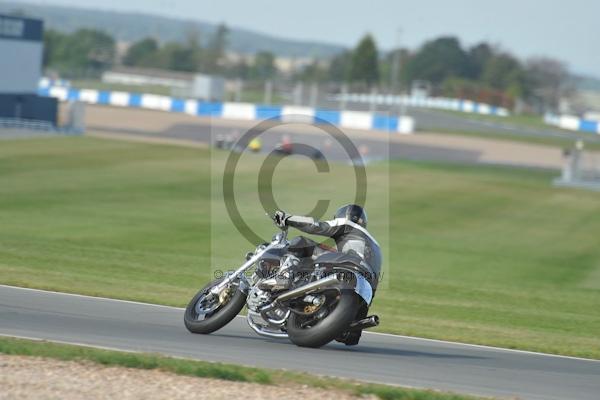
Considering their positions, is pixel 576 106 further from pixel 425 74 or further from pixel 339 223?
pixel 339 223

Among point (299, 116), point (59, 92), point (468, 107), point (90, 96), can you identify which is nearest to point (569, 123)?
point (468, 107)

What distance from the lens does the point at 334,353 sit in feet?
36.9

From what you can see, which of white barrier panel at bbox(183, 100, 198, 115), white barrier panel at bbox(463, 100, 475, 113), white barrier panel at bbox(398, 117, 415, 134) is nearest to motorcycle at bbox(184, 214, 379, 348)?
white barrier panel at bbox(398, 117, 415, 134)

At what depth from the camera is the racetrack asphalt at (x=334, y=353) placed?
Result: 10.2 metres

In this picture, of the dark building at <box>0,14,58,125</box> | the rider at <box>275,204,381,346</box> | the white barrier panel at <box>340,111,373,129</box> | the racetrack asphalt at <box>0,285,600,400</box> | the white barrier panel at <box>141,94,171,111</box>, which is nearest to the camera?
the racetrack asphalt at <box>0,285,600,400</box>

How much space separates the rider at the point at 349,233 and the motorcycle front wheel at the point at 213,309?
31.2 inches

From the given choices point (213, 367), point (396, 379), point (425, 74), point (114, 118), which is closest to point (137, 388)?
point (213, 367)

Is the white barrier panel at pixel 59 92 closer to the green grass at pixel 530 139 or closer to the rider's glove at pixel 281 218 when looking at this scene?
the green grass at pixel 530 139

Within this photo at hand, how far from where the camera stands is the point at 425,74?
18162cm

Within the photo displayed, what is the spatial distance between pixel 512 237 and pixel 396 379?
22319 millimetres

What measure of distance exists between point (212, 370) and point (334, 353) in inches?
81.1

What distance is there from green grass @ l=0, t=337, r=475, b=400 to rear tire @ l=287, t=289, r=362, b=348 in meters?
0.97

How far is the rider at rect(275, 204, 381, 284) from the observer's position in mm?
11023

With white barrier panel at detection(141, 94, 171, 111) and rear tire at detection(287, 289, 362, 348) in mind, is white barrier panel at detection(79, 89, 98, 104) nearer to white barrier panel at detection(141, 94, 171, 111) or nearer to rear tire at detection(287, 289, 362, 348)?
white barrier panel at detection(141, 94, 171, 111)
